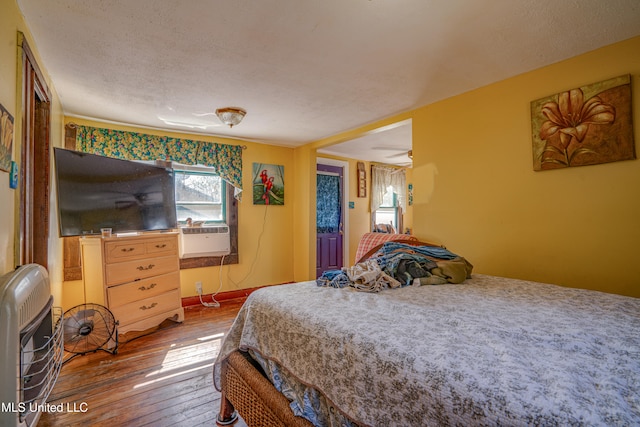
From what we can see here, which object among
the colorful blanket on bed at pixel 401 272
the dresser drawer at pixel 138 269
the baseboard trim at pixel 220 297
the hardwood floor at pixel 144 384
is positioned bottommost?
the hardwood floor at pixel 144 384

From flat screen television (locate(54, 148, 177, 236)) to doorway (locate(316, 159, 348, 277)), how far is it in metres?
2.40

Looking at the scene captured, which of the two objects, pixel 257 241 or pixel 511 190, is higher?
pixel 511 190

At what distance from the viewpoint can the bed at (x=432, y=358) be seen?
71 cm

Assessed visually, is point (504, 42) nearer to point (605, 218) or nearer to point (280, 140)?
point (605, 218)

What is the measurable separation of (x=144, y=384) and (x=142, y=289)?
1.06m

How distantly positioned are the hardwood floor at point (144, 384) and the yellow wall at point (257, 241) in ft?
3.40

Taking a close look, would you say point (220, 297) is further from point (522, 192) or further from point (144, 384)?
point (522, 192)

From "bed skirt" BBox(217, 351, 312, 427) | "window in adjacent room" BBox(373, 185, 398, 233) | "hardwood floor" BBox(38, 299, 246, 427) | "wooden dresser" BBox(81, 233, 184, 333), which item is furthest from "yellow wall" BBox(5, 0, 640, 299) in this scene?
"window in adjacent room" BBox(373, 185, 398, 233)

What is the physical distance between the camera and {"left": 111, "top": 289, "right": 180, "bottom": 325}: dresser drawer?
8.75 feet

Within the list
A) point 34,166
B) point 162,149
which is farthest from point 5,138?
point 162,149

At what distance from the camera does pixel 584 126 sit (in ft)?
6.19

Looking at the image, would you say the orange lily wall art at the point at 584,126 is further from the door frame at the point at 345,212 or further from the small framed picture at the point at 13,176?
the door frame at the point at 345,212

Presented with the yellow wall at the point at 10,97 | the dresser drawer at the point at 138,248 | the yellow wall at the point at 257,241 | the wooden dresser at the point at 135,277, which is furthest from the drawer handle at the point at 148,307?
the yellow wall at the point at 10,97

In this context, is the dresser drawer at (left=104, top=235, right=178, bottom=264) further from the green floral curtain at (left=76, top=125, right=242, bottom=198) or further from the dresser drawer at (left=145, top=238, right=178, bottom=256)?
the green floral curtain at (left=76, top=125, right=242, bottom=198)
